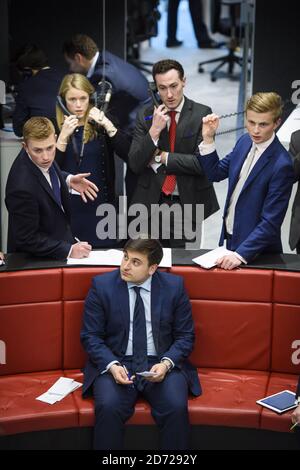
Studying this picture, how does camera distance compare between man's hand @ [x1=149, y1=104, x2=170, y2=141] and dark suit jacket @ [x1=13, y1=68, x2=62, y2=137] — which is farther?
dark suit jacket @ [x1=13, y1=68, x2=62, y2=137]

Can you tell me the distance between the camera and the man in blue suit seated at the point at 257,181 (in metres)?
5.11

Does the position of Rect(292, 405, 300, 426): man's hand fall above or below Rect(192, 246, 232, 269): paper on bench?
below

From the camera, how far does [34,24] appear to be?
7.38 meters

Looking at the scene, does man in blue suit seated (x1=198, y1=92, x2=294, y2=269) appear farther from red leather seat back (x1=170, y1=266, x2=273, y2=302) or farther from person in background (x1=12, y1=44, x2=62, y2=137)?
person in background (x1=12, y1=44, x2=62, y2=137)

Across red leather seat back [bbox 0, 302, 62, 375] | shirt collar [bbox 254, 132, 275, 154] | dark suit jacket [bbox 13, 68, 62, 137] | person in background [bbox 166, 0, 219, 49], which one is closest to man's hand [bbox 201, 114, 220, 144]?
A: shirt collar [bbox 254, 132, 275, 154]

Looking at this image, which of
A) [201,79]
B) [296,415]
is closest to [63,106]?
[296,415]

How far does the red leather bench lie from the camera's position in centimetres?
514

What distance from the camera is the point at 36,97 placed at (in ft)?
21.8

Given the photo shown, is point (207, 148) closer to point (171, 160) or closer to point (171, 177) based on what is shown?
point (171, 160)

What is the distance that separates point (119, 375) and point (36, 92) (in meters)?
2.47

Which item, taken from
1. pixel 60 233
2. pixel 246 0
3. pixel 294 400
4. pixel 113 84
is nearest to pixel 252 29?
pixel 246 0

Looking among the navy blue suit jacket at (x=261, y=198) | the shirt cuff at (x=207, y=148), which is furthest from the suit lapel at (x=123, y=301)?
the shirt cuff at (x=207, y=148)

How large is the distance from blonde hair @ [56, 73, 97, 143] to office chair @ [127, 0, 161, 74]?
1957mm

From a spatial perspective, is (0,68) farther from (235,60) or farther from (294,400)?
(294,400)
